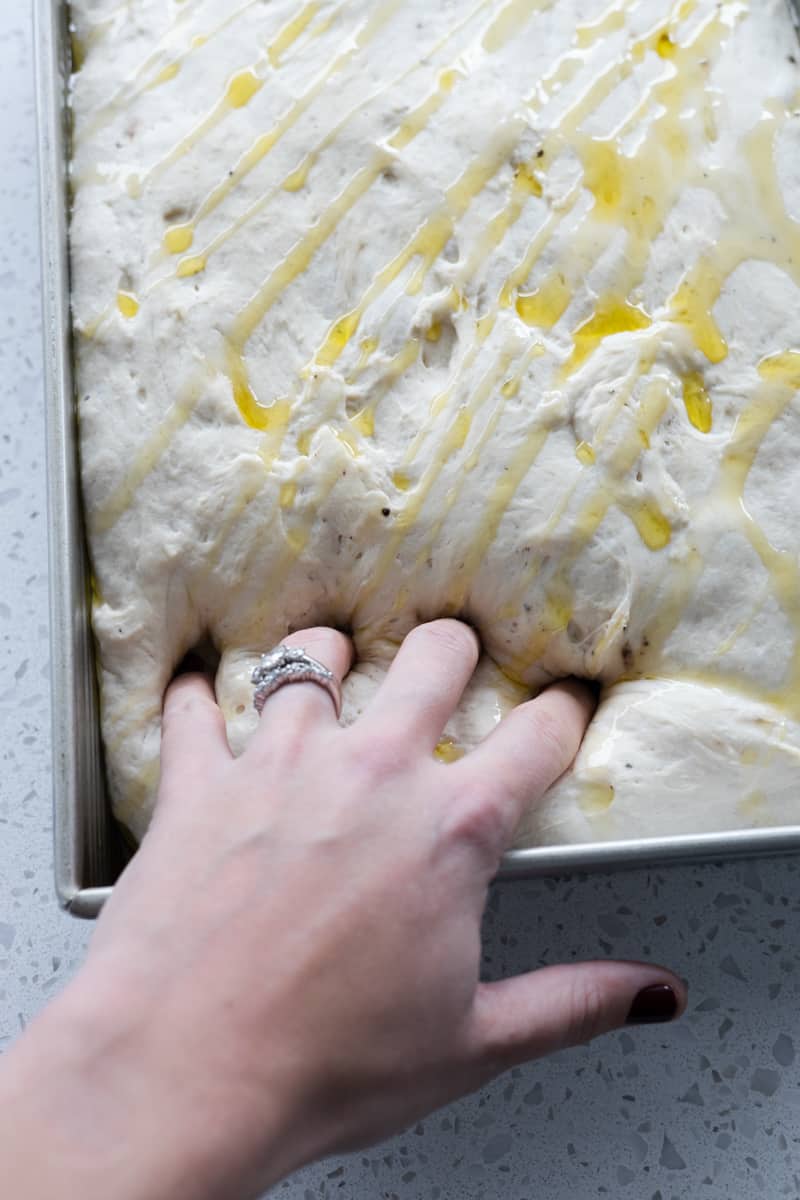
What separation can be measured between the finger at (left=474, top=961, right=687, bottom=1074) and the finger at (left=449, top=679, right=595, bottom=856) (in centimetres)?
9

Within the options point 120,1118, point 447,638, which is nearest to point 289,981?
point 120,1118

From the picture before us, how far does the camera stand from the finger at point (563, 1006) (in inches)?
25.4

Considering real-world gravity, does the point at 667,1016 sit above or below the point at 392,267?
below

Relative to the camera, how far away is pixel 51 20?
1.01 metres

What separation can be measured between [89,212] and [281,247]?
18 cm

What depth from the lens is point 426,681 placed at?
74cm

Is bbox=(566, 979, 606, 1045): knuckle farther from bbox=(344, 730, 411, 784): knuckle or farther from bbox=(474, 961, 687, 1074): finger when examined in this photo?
bbox=(344, 730, 411, 784): knuckle

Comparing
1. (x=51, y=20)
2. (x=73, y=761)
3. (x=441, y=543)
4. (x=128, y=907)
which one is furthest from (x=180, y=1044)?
(x=51, y=20)

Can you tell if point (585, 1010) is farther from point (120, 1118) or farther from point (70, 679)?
point (70, 679)

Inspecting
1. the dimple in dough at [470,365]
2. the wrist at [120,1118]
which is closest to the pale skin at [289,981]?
the wrist at [120,1118]

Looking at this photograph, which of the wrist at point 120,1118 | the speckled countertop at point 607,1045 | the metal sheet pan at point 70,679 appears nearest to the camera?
the wrist at point 120,1118

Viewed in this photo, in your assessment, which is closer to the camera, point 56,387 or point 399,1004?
point 399,1004

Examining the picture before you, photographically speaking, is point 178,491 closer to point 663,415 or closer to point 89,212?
point 89,212

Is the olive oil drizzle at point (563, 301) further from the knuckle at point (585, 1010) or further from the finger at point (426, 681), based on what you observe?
the knuckle at point (585, 1010)
